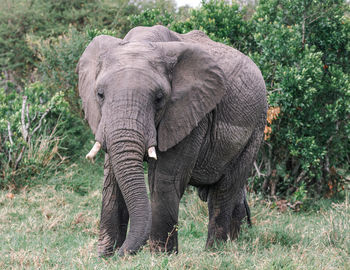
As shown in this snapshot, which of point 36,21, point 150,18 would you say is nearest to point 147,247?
point 150,18

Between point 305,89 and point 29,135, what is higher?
point 305,89

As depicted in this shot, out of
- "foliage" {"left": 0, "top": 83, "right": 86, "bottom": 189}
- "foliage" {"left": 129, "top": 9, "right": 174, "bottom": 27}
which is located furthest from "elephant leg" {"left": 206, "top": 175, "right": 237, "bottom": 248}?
"foliage" {"left": 129, "top": 9, "right": 174, "bottom": 27}

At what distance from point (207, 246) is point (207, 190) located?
616mm

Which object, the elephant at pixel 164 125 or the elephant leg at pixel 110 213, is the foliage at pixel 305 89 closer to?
the elephant at pixel 164 125

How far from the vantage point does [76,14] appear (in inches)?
551

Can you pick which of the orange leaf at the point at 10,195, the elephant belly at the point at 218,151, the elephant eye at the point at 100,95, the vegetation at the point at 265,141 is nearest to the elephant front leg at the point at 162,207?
the elephant belly at the point at 218,151

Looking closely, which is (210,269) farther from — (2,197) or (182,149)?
(2,197)

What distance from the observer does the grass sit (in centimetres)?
432

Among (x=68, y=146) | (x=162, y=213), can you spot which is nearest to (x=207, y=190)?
(x=162, y=213)

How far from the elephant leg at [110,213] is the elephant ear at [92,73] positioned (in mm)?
453

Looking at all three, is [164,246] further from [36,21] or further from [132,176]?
[36,21]

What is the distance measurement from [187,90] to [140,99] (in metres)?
0.67

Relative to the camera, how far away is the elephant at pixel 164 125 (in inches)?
161

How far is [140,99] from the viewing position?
4074mm
